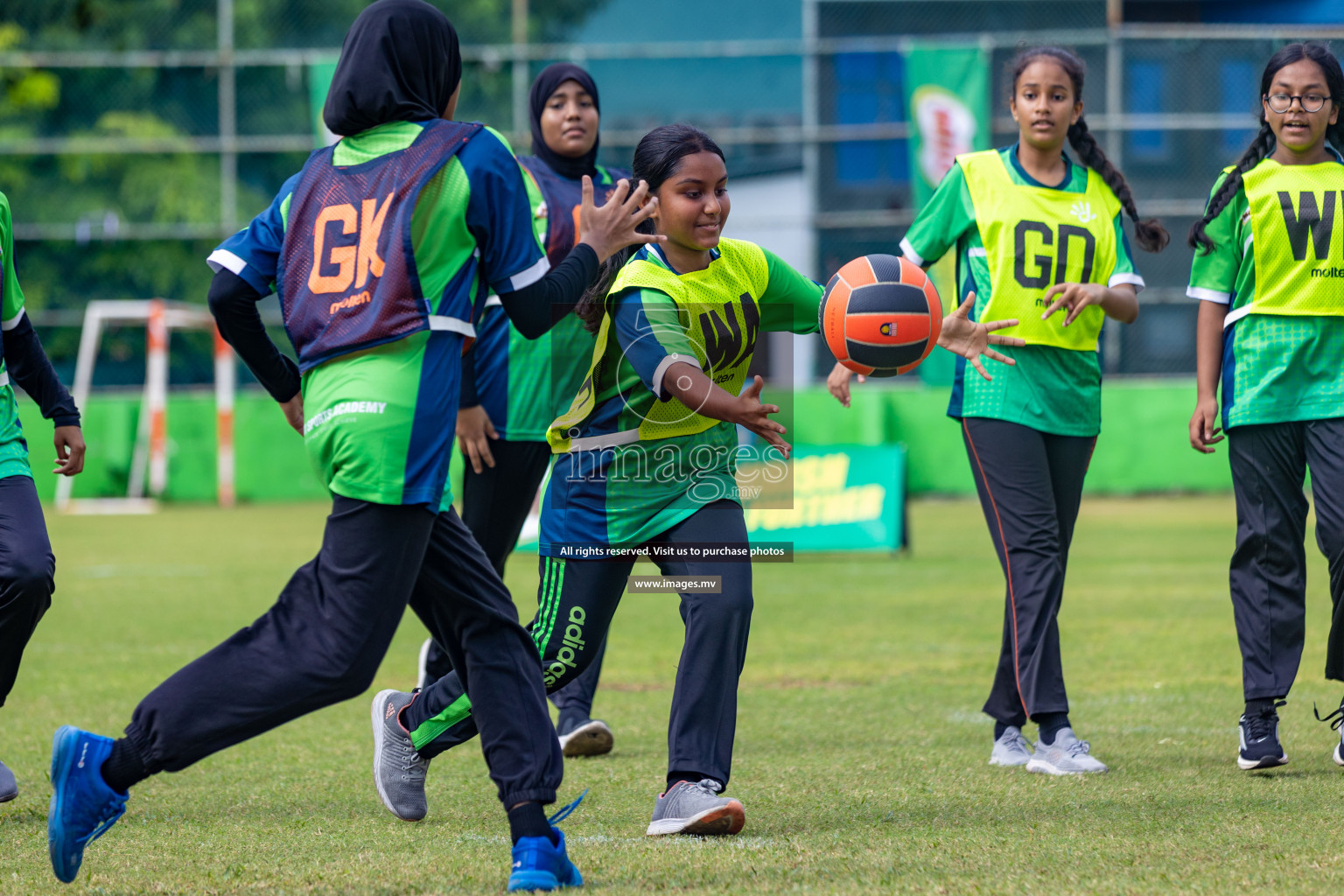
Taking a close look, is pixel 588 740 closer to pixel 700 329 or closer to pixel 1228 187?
pixel 700 329

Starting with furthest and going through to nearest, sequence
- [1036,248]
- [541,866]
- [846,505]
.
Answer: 1. [846,505]
2. [1036,248]
3. [541,866]

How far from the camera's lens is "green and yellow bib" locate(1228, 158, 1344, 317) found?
5.00m

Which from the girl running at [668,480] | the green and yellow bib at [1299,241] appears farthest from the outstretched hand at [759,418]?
the green and yellow bib at [1299,241]

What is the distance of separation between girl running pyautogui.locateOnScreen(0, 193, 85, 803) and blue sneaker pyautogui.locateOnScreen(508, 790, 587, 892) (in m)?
1.78

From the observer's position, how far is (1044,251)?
5312 millimetres

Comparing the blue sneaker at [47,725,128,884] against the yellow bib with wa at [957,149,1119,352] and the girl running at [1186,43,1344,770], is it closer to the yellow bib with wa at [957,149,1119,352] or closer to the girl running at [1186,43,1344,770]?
the yellow bib with wa at [957,149,1119,352]

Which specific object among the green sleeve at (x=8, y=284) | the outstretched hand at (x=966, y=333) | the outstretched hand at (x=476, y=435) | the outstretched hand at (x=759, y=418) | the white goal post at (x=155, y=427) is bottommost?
the white goal post at (x=155, y=427)

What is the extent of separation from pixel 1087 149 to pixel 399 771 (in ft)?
10.8

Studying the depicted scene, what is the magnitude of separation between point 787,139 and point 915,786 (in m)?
20.7

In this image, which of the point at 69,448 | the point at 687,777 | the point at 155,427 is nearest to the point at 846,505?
the point at 69,448

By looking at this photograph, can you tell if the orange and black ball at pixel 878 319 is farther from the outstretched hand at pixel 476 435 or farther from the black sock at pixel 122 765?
the black sock at pixel 122 765

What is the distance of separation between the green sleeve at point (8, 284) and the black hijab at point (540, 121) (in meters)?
2.06

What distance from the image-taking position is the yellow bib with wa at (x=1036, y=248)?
529 centimetres

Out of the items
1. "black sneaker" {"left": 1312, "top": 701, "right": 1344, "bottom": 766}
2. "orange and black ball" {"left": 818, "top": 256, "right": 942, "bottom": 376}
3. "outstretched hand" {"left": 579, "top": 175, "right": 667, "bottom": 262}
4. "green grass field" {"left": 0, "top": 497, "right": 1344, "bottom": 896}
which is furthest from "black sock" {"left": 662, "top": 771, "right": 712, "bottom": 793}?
Result: "black sneaker" {"left": 1312, "top": 701, "right": 1344, "bottom": 766}
